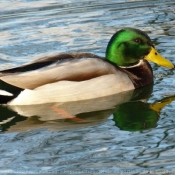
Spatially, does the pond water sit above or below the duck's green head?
below

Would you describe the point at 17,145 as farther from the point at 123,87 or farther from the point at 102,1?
the point at 102,1

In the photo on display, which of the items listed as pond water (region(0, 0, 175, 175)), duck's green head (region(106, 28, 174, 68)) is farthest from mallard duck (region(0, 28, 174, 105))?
pond water (region(0, 0, 175, 175))

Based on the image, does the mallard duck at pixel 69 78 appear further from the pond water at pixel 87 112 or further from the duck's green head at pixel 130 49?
the pond water at pixel 87 112

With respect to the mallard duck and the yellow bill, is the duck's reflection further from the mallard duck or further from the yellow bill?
the yellow bill

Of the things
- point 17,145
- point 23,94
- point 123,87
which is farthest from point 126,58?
point 17,145

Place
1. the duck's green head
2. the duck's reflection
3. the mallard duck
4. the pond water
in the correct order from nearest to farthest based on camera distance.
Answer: the pond water
the duck's reflection
the mallard duck
the duck's green head

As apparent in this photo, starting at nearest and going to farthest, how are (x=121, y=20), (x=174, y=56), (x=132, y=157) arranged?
1. (x=132, y=157)
2. (x=174, y=56)
3. (x=121, y=20)

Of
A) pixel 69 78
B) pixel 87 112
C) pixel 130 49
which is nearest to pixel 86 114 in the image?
pixel 87 112

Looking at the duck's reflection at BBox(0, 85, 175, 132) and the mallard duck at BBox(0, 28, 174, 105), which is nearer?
the duck's reflection at BBox(0, 85, 175, 132)

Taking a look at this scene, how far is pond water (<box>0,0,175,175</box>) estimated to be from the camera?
21.7 feet

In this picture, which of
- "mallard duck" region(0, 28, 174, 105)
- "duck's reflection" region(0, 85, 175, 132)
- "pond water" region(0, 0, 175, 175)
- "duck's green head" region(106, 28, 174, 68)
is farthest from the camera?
"duck's green head" region(106, 28, 174, 68)

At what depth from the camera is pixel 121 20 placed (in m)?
12.0

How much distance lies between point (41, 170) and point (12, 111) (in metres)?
2.10

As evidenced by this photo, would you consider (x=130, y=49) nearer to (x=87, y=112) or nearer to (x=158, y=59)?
(x=158, y=59)
